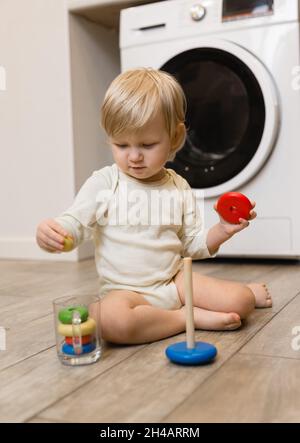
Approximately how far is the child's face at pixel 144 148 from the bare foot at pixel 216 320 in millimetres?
279

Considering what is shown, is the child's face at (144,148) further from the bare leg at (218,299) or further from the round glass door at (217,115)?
the round glass door at (217,115)

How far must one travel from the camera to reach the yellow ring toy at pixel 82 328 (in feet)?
2.95

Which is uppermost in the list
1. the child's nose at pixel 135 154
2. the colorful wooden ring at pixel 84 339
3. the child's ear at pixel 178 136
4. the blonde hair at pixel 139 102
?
the blonde hair at pixel 139 102

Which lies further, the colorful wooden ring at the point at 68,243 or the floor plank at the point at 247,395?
the colorful wooden ring at the point at 68,243

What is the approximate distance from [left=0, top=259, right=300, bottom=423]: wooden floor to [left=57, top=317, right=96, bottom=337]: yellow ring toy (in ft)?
0.17

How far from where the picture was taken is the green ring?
906mm

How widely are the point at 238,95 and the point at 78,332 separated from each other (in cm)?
115

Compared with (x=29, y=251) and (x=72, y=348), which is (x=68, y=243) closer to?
(x=72, y=348)

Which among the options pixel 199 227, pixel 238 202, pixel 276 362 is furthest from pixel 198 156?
pixel 276 362

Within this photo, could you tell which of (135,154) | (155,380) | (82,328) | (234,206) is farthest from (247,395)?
(135,154)

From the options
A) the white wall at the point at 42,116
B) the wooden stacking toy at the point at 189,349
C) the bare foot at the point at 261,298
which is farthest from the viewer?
the white wall at the point at 42,116

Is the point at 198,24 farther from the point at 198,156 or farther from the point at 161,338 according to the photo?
the point at 161,338

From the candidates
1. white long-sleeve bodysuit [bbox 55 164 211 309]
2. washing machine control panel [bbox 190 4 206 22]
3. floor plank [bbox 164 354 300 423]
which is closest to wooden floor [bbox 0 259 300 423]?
floor plank [bbox 164 354 300 423]

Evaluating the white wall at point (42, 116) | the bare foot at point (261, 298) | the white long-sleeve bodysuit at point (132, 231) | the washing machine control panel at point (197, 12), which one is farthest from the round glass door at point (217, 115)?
the white long-sleeve bodysuit at point (132, 231)
